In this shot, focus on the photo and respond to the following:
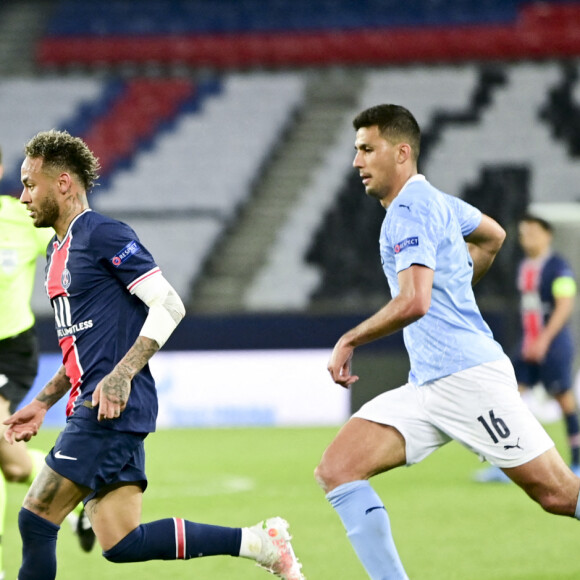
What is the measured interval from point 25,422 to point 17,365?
3.96 feet

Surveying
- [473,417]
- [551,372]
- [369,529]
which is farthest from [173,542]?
[551,372]

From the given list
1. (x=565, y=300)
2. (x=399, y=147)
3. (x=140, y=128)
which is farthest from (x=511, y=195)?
(x=399, y=147)

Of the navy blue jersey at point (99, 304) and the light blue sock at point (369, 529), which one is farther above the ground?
the navy blue jersey at point (99, 304)

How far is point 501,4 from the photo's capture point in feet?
77.2

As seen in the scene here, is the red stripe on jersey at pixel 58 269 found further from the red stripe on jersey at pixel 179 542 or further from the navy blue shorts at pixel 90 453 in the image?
the red stripe on jersey at pixel 179 542

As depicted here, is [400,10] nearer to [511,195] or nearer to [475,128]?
[475,128]

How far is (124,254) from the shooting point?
417 centimetres

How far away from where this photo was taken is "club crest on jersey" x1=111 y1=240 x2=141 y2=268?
4.16 meters

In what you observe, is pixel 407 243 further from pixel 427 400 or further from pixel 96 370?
pixel 96 370

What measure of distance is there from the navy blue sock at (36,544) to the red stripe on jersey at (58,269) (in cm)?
80

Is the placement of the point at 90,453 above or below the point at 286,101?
below

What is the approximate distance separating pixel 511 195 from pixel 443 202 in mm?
10965

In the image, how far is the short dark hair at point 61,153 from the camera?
169 inches

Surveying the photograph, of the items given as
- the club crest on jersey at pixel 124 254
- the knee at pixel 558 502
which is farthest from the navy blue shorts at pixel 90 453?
the knee at pixel 558 502
